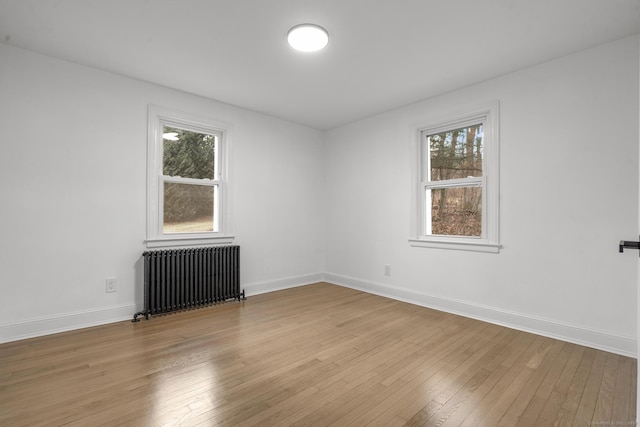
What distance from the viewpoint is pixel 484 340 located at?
8.84 ft

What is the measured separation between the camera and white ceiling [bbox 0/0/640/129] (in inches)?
84.8

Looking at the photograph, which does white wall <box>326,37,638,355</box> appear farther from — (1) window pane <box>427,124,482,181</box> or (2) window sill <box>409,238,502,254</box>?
(1) window pane <box>427,124,482,181</box>

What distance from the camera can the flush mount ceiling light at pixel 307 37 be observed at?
238 centimetres

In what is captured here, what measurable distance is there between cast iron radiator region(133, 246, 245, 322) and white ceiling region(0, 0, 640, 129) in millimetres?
1966

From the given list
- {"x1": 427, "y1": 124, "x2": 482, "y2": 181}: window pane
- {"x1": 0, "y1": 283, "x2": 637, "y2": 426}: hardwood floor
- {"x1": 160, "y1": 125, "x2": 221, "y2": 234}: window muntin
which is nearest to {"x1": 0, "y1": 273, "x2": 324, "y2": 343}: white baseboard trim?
{"x1": 0, "y1": 283, "x2": 637, "y2": 426}: hardwood floor

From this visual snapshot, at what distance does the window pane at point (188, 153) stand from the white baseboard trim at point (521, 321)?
2840 millimetres

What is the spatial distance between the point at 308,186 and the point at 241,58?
96.7 inches

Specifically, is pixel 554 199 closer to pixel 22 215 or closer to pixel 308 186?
pixel 308 186

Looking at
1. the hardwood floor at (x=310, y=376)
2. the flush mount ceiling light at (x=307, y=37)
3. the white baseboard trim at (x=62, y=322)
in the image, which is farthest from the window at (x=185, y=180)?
the flush mount ceiling light at (x=307, y=37)

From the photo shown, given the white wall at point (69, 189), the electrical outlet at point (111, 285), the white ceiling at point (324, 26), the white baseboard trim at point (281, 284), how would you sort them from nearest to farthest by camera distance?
1. the white ceiling at point (324, 26)
2. the white wall at point (69, 189)
3. the electrical outlet at point (111, 285)
4. the white baseboard trim at point (281, 284)

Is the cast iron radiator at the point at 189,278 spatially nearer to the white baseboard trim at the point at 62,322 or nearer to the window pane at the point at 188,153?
the white baseboard trim at the point at 62,322

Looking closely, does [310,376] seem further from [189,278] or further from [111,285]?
[111,285]

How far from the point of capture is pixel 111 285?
10.3 ft

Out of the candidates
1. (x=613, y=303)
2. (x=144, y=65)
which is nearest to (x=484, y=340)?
(x=613, y=303)
